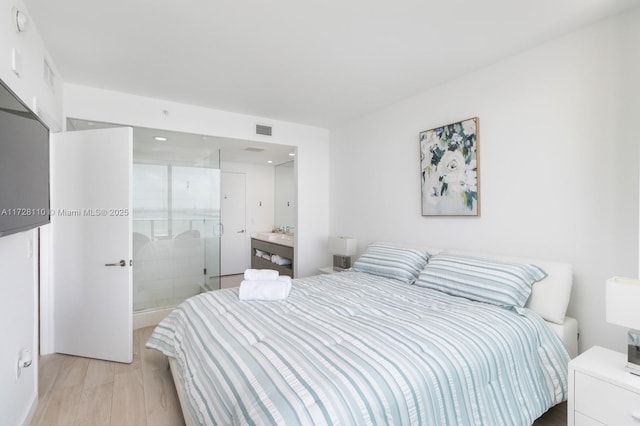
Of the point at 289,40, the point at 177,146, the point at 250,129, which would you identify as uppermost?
the point at 289,40

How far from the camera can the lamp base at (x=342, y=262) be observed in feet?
12.9

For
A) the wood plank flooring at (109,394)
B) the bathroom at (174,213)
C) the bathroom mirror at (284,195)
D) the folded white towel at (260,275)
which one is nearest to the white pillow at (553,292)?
the wood plank flooring at (109,394)

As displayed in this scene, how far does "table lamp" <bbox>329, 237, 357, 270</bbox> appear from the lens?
388 cm

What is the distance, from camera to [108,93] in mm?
3135

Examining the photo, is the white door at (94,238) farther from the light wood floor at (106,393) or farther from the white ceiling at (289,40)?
the white ceiling at (289,40)

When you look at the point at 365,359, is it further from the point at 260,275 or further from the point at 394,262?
the point at 394,262

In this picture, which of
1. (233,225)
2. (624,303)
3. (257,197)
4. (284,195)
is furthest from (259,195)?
(624,303)

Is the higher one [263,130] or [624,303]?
[263,130]

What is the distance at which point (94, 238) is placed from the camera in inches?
111

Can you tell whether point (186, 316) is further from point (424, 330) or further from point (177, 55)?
point (177, 55)

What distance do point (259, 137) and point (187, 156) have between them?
36.6 inches

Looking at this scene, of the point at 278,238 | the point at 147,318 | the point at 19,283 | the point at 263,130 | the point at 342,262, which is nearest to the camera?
the point at 19,283

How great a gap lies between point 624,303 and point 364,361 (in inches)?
51.2

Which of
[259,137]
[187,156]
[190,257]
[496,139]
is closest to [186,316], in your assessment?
[190,257]
